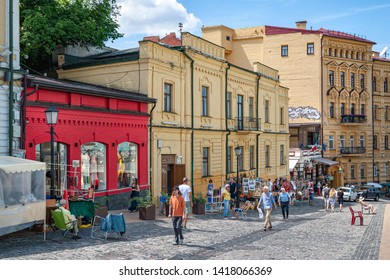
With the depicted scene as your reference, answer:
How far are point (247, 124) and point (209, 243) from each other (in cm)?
1798

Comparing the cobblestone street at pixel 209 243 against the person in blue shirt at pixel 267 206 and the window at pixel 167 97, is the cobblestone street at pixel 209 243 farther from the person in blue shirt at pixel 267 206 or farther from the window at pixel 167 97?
the window at pixel 167 97

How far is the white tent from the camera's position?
11.8 m

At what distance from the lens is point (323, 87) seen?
44062 millimetres

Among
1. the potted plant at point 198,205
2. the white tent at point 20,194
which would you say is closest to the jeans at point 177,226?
the white tent at point 20,194

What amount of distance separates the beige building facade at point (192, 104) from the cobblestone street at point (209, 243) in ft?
19.7

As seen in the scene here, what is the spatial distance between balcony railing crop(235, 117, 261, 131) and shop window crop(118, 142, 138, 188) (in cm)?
1024

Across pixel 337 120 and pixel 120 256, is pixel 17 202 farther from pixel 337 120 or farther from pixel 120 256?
pixel 337 120

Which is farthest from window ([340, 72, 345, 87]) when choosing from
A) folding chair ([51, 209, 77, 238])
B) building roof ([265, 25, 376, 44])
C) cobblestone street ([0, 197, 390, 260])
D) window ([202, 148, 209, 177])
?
folding chair ([51, 209, 77, 238])

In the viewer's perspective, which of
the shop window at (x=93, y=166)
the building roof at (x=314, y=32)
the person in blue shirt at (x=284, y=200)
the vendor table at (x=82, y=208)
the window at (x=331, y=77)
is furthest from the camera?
the window at (x=331, y=77)

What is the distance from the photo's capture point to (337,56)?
4441 cm

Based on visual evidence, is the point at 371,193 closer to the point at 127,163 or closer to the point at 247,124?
the point at 247,124

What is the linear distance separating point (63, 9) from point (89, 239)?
16.9 m

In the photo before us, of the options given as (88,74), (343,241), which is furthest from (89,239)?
(88,74)

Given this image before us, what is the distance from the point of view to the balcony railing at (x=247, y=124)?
1172 inches
